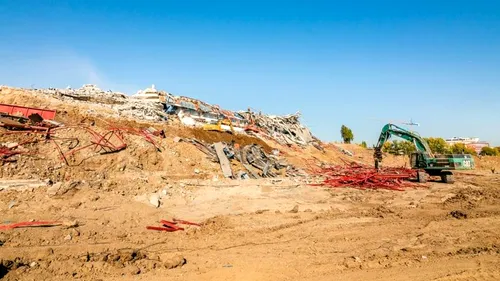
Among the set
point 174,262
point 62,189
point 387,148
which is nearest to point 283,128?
point 387,148

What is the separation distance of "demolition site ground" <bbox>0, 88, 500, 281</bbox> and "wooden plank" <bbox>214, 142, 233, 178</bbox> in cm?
38

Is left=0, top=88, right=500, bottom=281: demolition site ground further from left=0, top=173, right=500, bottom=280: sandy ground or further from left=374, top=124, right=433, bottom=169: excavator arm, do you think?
left=374, top=124, right=433, bottom=169: excavator arm

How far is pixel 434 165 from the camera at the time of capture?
17062mm

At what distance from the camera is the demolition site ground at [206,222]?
5555 mm

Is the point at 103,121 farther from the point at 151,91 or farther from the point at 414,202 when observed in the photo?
the point at 414,202

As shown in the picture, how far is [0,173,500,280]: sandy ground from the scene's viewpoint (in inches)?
214

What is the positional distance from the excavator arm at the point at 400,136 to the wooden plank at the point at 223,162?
876cm

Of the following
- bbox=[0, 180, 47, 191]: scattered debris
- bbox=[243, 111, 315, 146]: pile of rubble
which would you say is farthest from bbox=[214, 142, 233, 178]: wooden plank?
bbox=[243, 111, 315, 146]: pile of rubble

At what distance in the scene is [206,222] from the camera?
834 centimetres

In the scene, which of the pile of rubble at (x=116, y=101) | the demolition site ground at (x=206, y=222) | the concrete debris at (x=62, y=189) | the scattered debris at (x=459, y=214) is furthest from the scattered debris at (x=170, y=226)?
A: the pile of rubble at (x=116, y=101)

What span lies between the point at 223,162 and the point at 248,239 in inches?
327

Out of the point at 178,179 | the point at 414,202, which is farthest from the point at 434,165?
the point at 178,179

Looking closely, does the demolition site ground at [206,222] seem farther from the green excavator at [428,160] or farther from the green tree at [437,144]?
the green tree at [437,144]

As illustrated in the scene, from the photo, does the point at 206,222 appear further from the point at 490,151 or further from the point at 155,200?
the point at 490,151
